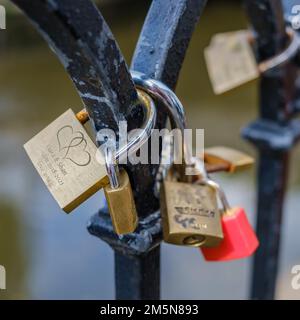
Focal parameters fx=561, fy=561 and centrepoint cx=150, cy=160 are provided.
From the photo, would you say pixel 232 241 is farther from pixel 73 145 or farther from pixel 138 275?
pixel 73 145

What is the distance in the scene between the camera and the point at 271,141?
3.21 ft

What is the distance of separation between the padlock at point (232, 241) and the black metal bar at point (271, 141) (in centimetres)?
34

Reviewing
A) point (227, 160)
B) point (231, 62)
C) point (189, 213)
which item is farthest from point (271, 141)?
point (189, 213)

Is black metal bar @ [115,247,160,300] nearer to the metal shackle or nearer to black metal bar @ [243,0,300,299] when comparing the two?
the metal shackle

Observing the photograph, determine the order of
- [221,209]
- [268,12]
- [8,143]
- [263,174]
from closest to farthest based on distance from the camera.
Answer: [221,209]
[268,12]
[263,174]
[8,143]

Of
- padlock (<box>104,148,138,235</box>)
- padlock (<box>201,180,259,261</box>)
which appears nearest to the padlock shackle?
padlock (<box>201,180,259,261</box>)

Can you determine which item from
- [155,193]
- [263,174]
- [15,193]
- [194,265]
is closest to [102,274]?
[194,265]

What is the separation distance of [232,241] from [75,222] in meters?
1.51

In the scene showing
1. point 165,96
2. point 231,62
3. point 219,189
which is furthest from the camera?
point 231,62

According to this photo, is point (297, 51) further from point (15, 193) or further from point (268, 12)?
point (15, 193)

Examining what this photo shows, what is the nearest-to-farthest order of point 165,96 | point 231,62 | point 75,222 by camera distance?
point 165,96, point 231,62, point 75,222

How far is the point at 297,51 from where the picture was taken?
91cm

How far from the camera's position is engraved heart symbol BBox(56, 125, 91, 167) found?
54 cm
